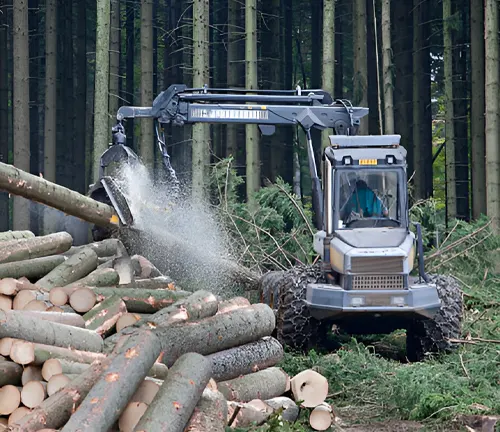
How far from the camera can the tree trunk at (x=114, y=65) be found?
79.2 ft

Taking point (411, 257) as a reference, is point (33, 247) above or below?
above

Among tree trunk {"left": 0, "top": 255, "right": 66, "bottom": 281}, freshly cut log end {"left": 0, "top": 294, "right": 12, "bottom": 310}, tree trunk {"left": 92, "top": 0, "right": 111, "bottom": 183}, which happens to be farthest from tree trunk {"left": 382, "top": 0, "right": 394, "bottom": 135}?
freshly cut log end {"left": 0, "top": 294, "right": 12, "bottom": 310}

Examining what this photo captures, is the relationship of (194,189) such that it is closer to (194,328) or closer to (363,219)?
(363,219)

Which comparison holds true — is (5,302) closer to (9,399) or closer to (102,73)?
(9,399)

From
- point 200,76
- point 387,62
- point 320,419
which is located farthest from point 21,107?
point 320,419

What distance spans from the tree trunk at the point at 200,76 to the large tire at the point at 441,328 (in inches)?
345

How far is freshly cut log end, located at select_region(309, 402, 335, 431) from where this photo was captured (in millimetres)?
8273

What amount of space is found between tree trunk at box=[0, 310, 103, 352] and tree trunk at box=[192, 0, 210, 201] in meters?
11.7

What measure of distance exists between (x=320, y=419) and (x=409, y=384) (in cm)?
127

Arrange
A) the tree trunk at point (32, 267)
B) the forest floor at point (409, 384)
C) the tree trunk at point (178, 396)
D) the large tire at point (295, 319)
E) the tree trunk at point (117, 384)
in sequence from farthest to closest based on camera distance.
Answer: the large tire at point (295, 319), the tree trunk at point (32, 267), the forest floor at point (409, 384), the tree trunk at point (178, 396), the tree trunk at point (117, 384)

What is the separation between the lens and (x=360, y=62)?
81.1 feet

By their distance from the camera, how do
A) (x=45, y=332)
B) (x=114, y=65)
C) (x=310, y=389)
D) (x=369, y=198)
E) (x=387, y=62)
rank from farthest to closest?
(x=114, y=65) < (x=387, y=62) < (x=369, y=198) < (x=310, y=389) < (x=45, y=332)

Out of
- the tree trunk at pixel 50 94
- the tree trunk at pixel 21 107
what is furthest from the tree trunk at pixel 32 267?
the tree trunk at pixel 50 94

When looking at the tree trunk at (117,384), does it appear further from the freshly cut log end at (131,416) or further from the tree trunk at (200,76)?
the tree trunk at (200,76)
